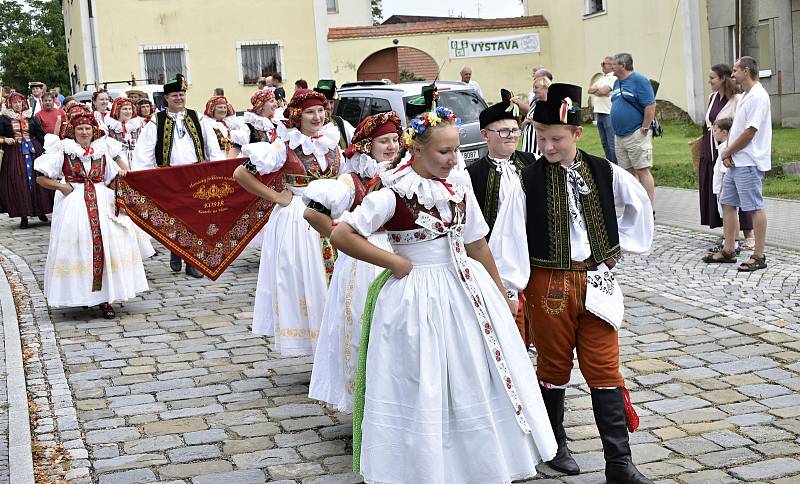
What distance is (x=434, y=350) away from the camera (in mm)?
4352

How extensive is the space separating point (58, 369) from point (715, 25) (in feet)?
69.1

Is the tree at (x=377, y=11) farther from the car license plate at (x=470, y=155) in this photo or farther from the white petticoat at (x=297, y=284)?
the white petticoat at (x=297, y=284)

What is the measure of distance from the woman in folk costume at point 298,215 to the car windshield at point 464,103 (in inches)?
384

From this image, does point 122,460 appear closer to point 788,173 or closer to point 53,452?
point 53,452

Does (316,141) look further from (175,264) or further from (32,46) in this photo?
(32,46)

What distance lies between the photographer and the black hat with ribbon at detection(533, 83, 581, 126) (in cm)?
483

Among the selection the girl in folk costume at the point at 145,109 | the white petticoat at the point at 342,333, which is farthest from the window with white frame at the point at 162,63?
the white petticoat at the point at 342,333

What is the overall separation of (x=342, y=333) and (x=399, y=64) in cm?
2741

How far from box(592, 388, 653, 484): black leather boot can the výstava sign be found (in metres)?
28.1

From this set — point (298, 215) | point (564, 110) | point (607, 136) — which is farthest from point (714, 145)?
point (564, 110)

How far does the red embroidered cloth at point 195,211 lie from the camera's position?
9586mm

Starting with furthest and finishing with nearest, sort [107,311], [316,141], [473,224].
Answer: [107,311]
[316,141]
[473,224]

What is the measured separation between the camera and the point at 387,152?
19.3 ft

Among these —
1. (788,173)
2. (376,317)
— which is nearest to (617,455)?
(376,317)
